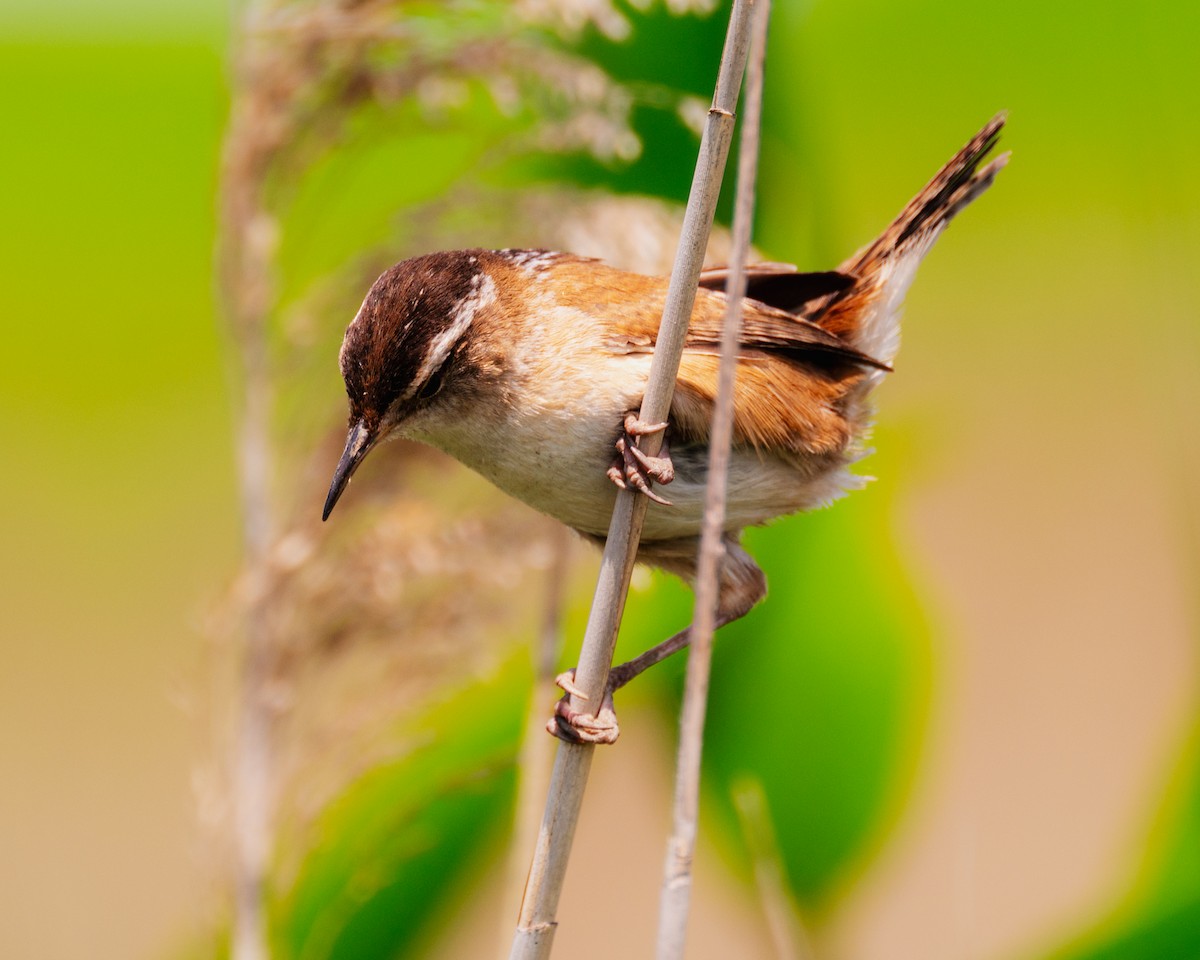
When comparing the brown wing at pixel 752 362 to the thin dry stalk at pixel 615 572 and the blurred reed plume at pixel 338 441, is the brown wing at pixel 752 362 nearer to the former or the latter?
the thin dry stalk at pixel 615 572

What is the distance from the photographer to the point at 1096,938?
3.73ft

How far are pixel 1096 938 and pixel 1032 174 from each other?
12.7 feet

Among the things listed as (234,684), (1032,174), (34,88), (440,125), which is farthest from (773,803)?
(34,88)

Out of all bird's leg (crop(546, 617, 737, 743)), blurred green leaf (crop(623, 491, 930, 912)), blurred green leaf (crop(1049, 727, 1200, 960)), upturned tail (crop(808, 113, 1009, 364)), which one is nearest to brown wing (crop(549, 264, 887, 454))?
upturned tail (crop(808, 113, 1009, 364))

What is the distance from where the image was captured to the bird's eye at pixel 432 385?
117 cm

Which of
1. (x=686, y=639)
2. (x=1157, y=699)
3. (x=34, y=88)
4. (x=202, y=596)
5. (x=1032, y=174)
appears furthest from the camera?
(x=34, y=88)

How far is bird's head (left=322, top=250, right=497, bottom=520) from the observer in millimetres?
1127

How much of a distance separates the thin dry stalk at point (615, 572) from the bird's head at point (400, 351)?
0.88ft

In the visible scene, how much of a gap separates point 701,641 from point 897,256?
36.7 inches

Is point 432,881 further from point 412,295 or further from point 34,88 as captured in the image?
point 34,88

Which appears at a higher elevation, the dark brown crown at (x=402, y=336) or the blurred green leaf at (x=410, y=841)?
the dark brown crown at (x=402, y=336)

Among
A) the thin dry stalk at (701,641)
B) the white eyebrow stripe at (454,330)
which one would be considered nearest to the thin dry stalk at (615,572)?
the thin dry stalk at (701,641)

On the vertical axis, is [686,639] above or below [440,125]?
below

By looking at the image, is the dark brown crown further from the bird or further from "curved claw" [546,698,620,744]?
"curved claw" [546,698,620,744]
